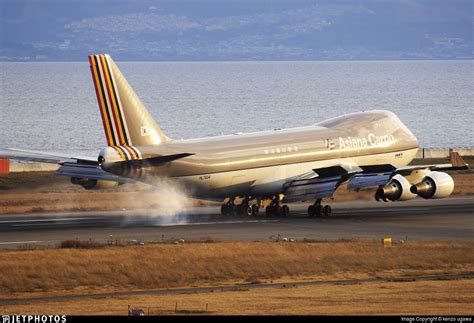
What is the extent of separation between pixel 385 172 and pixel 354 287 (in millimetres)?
24541

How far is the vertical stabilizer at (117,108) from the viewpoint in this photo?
67062 millimetres

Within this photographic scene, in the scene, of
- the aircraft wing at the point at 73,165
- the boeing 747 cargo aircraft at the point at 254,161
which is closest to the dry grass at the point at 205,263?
the boeing 747 cargo aircraft at the point at 254,161

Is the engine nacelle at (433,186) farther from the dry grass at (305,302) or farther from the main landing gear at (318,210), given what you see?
the dry grass at (305,302)

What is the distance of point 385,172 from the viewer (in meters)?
75.2

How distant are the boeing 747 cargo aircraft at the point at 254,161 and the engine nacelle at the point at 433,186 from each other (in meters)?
0.06

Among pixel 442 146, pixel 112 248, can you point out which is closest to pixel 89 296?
pixel 112 248

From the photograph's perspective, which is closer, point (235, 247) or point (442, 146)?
point (235, 247)

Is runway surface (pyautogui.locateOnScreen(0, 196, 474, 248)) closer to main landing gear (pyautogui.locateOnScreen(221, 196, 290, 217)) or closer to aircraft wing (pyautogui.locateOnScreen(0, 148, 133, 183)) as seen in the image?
main landing gear (pyautogui.locateOnScreen(221, 196, 290, 217))

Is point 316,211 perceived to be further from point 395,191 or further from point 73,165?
point 73,165

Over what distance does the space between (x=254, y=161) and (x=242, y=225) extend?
4.22 m

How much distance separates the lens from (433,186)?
75.4 m

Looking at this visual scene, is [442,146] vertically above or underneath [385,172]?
above

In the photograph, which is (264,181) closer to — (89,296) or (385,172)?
(385,172)

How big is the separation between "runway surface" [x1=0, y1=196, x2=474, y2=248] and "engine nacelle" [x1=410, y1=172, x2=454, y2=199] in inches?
55.3
